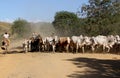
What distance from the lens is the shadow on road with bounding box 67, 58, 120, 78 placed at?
16.9m

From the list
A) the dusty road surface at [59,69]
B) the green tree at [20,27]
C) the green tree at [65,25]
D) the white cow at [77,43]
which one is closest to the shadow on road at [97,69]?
the dusty road surface at [59,69]

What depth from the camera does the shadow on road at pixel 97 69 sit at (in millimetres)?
16903

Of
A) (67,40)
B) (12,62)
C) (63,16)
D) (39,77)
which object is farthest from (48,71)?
(63,16)

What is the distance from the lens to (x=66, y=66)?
19609 mm

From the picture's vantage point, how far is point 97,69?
18.6m

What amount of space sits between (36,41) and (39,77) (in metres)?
13.8

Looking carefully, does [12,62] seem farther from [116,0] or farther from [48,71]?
[116,0]

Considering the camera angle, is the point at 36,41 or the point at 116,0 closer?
the point at 36,41

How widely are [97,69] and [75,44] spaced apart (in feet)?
34.4

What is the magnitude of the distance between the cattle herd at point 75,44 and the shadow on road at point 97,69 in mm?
7112

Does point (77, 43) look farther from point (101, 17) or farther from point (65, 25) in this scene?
point (65, 25)

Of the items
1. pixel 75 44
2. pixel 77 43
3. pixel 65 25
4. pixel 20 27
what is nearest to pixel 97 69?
pixel 77 43

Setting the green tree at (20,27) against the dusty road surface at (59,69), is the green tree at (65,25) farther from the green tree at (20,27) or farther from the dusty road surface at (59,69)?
the dusty road surface at (59,69)

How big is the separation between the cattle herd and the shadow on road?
280 inches
